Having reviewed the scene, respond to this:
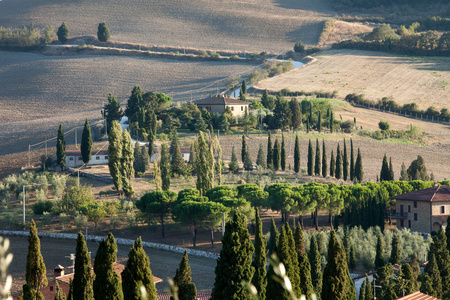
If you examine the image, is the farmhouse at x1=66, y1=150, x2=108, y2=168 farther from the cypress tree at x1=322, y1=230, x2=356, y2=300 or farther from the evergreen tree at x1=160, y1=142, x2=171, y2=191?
the cypress tree at x1=322, y1=230, x2=356, y2=300

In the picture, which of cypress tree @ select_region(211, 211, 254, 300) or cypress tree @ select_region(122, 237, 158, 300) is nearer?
cypress tree @ select_region(211, 211, 254, 300)

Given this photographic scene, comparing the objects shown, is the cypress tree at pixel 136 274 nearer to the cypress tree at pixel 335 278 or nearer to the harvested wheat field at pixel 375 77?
the cypress tree at pixel 335 278

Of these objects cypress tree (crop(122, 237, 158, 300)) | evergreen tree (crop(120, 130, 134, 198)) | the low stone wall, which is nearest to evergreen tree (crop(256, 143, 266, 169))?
evergreen tree (crop(120, 130, 134, 198))

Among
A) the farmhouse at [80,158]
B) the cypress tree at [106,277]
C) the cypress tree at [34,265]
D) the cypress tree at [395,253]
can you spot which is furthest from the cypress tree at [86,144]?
the cypress tree at [106,277]

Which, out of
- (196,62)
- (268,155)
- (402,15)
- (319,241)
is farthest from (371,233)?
(402,15)

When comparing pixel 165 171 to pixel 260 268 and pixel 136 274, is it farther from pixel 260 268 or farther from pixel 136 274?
pixel 136 274

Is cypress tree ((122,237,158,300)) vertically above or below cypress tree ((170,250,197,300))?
above

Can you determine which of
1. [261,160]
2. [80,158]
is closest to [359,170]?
[261,160]

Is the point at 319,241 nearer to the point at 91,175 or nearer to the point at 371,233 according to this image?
the point at 371,233
